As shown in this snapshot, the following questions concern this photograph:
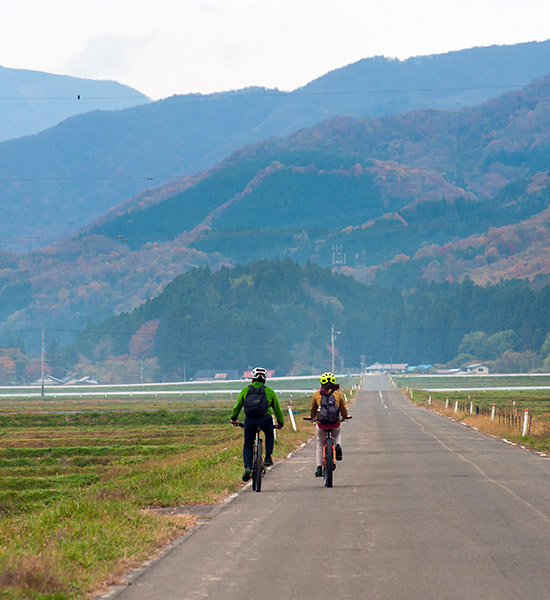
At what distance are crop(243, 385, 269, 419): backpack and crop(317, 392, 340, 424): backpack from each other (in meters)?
1.35

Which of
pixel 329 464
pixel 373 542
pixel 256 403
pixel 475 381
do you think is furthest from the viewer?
pixel 475 381

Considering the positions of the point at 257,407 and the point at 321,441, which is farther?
the point at 321,441

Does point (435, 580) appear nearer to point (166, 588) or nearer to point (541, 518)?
point (166, 588)

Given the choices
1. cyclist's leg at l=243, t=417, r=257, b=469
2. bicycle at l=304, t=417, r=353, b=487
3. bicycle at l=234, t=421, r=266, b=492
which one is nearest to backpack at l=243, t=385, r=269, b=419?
cyclist's leg at l=243, t=417, r=257, b=469

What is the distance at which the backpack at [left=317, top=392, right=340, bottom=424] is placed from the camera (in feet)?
63.5

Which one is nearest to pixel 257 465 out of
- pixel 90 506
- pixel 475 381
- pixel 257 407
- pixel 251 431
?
pixel 251 431

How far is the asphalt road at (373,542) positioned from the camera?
9.88 m

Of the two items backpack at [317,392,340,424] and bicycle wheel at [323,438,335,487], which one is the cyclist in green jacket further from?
bicycle wheel at [323,438,335,487]

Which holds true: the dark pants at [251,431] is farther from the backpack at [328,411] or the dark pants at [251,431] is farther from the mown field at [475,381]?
the mown field at [475,381]

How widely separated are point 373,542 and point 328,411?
6.95 m

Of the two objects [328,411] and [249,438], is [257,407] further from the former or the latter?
[328,411]

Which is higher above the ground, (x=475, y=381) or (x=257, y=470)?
(x=257, y=470)

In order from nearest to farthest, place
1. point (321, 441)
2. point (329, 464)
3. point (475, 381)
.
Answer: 1. point (329, 464)
2. point (321, 441)
3. point (475, 381)

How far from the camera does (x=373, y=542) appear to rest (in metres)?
12.5
